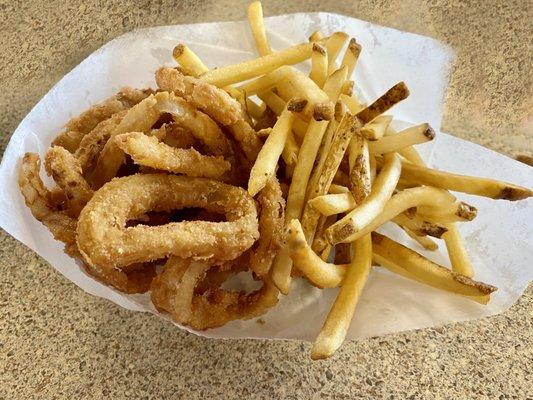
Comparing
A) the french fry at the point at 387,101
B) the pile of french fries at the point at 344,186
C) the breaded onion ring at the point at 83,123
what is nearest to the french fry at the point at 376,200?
the pile of french fries at the point at 344,186

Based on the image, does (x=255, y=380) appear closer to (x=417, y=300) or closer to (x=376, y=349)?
(x=376, y=349)

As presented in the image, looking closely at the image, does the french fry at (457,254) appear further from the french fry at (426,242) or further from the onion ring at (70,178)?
the onion ring at (70,178)

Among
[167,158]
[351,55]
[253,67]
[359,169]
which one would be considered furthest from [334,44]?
[167,158]

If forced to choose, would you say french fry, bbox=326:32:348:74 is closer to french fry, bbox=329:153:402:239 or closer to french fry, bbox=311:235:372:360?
french fry, bbox=329:153:402:239

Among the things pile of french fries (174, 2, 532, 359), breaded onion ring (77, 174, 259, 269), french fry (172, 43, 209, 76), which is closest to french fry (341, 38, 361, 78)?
pile of french fries (174, 2, 532, 359)

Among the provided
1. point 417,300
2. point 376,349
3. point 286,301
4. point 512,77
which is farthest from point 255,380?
point 512,77
